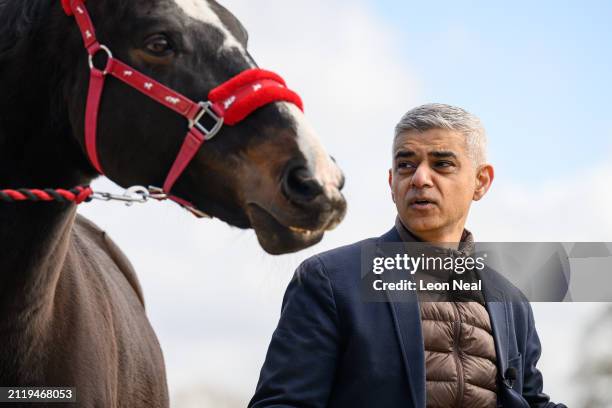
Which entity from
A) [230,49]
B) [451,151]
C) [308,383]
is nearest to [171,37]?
[230,49]

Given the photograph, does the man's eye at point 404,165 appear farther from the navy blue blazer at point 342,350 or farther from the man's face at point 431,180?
the navy blue blazer at point 342,350

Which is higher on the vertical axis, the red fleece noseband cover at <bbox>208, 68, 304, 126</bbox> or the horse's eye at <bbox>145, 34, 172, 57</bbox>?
the horse's eye at <bbox>145, 34, 172, 57</bbox>

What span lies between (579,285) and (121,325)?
218cm

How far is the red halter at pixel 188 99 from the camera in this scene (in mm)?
2895

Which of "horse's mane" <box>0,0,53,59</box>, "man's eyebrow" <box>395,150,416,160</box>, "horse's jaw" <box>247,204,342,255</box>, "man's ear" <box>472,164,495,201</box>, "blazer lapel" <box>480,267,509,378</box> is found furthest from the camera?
"man's ear" <box>472,164,495,201</box>

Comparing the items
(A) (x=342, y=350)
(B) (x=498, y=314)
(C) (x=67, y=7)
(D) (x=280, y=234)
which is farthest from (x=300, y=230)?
(C) (x=67, y=7)

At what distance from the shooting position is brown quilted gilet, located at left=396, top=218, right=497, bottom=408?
2.90 metres

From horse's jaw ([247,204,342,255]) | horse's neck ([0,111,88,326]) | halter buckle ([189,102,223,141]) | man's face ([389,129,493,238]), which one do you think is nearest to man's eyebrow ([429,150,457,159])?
man's face ([389,129,493,238])

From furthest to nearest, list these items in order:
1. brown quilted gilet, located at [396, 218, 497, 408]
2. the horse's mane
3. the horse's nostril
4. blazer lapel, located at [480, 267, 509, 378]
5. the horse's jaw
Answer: the horse's mane < blazer lapel, located at [480, 267, 509, 378] < brown quilted gilet, located at [396, 218, 497, 408] < the horse's jaw < the horse's nostril

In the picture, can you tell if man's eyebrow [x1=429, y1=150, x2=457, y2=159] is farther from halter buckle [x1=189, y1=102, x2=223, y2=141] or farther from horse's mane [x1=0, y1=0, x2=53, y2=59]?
horse's mane [x1=0, y1=0, x2=53, y2=59]

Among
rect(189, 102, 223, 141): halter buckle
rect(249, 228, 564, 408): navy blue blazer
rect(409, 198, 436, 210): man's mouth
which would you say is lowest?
rect(249, 228, 564, 408): navy blue blazer

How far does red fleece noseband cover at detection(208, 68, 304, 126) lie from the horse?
0.02 m

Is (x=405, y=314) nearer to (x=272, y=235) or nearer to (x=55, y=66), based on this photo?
(x=272, y=235)

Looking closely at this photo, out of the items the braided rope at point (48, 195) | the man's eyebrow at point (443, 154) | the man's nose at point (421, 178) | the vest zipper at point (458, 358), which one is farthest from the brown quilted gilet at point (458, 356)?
the braided rope at point (48, 195)
